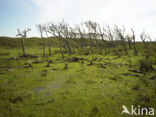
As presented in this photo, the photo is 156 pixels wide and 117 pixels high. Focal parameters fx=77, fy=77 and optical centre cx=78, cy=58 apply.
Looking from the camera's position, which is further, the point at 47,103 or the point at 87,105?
the point at 47,103

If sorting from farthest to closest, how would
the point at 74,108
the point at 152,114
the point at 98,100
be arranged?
the point at 98,100, the point at 74,108, the point at 152,114

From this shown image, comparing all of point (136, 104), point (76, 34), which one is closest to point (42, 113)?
point (136, 104)

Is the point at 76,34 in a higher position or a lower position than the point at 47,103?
higher

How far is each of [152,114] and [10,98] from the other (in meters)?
6.42

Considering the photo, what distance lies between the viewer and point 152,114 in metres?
2.75

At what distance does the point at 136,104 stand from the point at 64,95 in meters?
3.43

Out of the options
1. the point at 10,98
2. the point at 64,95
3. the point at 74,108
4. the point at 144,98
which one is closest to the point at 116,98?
the point at 144,98

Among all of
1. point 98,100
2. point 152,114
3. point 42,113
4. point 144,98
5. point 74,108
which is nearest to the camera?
point 152,114

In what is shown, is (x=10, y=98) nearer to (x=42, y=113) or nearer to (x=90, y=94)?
(x=42, y=113)

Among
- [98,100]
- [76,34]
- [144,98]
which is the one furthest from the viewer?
[76,34]

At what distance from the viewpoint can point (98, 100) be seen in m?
3.76

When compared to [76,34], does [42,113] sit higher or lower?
lower

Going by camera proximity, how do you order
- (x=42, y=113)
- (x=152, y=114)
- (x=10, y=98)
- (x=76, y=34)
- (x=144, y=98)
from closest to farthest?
(x=152, y=114)
(x=42, y=113)
(x=144, y=98)
(x=10, y=98)
(x=76, y=34)

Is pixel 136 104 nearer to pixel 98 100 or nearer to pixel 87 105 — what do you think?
pixel 98 100
